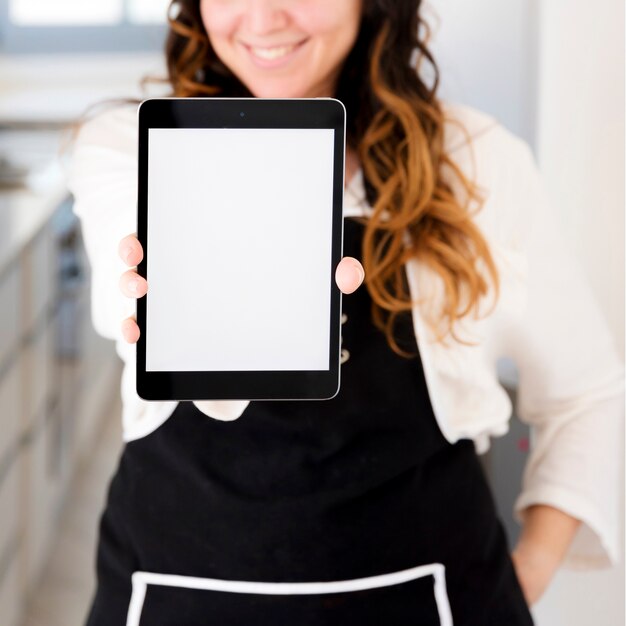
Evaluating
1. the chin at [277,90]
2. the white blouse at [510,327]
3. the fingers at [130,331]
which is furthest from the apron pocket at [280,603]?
the chin at [277,90]

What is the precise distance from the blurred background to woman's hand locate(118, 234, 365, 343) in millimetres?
428

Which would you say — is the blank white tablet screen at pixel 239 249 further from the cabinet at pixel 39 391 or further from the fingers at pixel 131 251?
the cabinet at pixel 39 391

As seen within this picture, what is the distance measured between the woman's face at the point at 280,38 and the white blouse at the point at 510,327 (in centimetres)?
12

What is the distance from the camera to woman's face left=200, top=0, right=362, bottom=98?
87 centimetres

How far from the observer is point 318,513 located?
33.2 inches

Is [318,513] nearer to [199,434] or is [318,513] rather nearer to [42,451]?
[199,434]

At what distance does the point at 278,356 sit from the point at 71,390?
1765mm

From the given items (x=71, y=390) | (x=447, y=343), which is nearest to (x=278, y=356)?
(x=447, y=343)

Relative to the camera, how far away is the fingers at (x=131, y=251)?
0.69 metres

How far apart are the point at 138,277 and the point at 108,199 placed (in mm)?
257

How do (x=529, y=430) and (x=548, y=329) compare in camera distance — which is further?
Answer: (x=529, y=430)

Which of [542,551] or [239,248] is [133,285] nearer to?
[239,248]

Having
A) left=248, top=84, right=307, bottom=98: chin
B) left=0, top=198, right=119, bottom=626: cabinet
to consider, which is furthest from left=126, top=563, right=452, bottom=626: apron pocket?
left=0, top=198, right=119, bottom=626: cabinet

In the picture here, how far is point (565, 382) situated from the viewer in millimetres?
992
